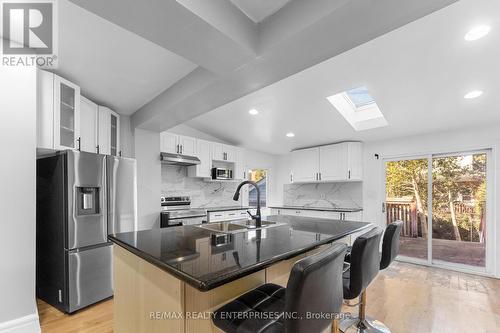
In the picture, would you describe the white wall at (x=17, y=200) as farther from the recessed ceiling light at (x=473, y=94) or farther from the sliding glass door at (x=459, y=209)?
the sliding glass door at (x=459, y=209)

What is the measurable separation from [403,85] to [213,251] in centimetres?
296

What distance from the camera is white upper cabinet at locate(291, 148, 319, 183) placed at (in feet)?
17.3

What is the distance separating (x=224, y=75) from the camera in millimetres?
2170

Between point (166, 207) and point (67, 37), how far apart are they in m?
2.95

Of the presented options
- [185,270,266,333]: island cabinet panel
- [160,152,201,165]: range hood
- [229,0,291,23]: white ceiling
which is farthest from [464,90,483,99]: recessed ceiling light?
[160,152,201,165]: range hood

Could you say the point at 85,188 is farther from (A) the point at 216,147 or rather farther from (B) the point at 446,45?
(B) the point at 446,45

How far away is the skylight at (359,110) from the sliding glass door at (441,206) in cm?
99

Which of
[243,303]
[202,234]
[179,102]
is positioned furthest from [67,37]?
[243,303]

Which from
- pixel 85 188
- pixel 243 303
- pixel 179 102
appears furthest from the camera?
pixel 179 102

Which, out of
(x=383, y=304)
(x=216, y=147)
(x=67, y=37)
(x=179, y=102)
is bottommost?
(x=383, y=304)

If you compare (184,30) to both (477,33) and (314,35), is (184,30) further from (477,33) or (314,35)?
(477,33)

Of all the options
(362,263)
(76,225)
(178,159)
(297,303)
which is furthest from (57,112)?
(362,263)

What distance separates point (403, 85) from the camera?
288 cm

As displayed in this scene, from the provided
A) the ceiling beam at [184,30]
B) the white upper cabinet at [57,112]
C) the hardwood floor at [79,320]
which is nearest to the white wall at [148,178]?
the white upper cabinet at [57,112]
